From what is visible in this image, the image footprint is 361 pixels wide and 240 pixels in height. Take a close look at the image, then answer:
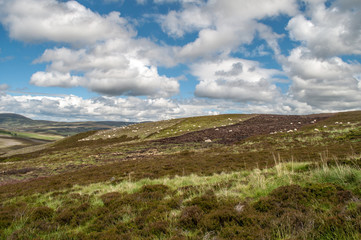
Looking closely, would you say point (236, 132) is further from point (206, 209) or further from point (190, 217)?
point (190, 217)

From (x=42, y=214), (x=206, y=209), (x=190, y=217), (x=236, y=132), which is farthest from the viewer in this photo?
(x=236, y=132)

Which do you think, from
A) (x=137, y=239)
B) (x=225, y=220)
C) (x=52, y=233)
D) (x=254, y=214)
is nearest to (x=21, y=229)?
(x=52, y=233)

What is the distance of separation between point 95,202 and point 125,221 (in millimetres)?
3502

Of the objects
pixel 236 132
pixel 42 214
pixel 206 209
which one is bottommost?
pixel 42 214

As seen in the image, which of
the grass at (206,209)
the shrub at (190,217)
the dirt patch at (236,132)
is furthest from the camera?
the dirt patch at (236,132)

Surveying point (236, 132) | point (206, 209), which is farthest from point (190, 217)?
point (236, 132)

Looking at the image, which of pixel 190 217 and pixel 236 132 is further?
pixel 236 132

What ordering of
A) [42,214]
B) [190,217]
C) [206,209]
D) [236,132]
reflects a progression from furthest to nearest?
[236,132], [42,214], [206,209], [190,217]

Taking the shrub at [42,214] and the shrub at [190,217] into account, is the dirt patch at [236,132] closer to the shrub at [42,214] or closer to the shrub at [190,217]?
the shrub at [190,217]

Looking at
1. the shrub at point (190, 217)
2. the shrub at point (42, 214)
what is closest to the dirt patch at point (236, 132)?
the shrub at point (190, 217)

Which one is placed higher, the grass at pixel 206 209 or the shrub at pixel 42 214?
the grass at pixel 206 209

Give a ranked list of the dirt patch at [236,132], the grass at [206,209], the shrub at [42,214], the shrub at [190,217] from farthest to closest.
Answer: the dirt patch at [236,132] → the shrub at [42,214] → the shrub at [190,217] → the grass at [206,209]

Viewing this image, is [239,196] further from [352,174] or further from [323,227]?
[352,174]

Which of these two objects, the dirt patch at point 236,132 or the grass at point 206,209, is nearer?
the grass at point 206,209
